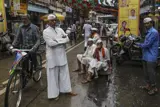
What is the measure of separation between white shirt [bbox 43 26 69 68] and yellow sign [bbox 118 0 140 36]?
19.5 ft

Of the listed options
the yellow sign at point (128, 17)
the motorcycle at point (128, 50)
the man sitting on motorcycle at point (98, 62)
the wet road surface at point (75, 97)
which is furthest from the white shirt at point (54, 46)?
the yellow sign at point (128, 17)

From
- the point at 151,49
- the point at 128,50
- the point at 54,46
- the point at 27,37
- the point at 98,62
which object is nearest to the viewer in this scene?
the point at 54,46

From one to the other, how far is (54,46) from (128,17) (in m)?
6.46

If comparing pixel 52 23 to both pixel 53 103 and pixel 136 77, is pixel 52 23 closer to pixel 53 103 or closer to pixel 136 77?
pixel 53 103

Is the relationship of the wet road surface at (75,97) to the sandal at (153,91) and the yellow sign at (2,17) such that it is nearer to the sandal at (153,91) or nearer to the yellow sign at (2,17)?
the sandal at (153,91)

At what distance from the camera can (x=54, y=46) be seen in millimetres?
4641

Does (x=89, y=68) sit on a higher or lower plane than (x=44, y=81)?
higher

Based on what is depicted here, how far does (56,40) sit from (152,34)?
2.14 m

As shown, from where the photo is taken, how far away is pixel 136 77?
21.9ft

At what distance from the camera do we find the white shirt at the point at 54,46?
456 centimetres

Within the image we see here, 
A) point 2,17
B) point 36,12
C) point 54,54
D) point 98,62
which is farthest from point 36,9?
point 54,54

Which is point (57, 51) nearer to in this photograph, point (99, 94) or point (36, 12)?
A: point (99, 94)

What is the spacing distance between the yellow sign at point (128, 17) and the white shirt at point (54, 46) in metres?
5.94

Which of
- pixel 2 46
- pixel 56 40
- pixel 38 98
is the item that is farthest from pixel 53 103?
pixel 2 46
